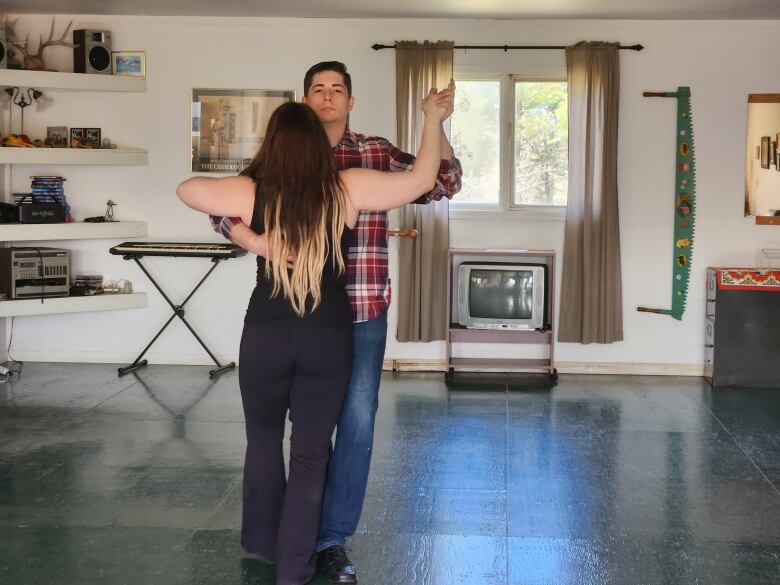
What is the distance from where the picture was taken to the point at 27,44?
6.84m

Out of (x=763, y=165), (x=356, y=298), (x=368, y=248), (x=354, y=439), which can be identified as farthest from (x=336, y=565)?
(x=763, y=165)

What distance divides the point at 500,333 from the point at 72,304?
3.00m

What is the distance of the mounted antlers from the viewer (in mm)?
6691

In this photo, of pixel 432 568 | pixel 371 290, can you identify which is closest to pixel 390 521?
pixel 432 568

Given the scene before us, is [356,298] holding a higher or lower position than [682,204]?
lower

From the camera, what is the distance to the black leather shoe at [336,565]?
3027mm

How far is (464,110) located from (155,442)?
11.1 feet

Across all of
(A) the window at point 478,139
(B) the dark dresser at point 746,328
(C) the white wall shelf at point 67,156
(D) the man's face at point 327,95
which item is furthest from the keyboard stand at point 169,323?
(D) the man's face at point 327,95

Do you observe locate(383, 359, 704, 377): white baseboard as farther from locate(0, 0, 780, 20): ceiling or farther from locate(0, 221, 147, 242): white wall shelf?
locate(0, 0, 780, 20): ceiling

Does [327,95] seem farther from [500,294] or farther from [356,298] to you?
[500,294]

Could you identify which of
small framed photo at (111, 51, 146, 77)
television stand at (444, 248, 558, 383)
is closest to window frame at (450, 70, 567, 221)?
television stand at (444, 248, 558, 383)

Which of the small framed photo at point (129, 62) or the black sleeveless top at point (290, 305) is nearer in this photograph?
the black sleeveless top at point (290, 305)

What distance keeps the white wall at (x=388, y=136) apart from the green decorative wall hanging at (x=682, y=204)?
54 millimetres

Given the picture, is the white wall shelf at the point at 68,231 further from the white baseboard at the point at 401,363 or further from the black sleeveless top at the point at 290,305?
the black sleeveless top at the point at 290,305
